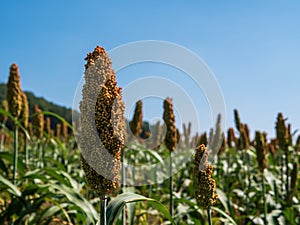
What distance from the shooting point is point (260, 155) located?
4410 millimetres

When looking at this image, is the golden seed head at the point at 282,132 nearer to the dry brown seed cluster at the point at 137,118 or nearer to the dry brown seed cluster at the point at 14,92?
the dry brown seed cluster at the point at 137,118

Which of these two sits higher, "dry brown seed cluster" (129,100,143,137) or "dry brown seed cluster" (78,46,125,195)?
"dry brown seed cluster" (129,100,143,137)

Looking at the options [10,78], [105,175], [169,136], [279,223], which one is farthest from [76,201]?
[279,223]

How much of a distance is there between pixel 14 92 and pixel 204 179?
290 cm

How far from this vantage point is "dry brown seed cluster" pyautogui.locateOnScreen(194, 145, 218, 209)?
204 cm

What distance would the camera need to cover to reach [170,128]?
3.96 meters

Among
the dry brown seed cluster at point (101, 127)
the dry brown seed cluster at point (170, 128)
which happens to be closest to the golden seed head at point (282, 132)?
the dry brown seed cluster at point (170, 128)

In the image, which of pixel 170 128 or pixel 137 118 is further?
pixel 137 118

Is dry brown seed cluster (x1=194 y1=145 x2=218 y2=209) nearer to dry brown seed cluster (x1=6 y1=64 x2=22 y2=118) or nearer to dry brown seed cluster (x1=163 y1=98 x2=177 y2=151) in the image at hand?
dry brown seed cluster (x1=163 y1=98 x2=177 y2=151)

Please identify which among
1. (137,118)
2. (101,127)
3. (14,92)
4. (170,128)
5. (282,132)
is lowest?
(101,127)

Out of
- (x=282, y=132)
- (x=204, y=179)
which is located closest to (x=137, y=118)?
(x=282, y=132)

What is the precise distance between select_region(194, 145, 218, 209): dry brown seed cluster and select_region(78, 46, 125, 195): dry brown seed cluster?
519 mm

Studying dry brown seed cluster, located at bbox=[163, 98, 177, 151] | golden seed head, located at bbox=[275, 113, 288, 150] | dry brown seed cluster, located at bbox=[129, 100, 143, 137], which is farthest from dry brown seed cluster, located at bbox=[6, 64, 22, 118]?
golden seed head, located at bbox=[275, 113, 288, 150]

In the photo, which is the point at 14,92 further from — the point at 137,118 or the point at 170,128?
the point at 170,128
